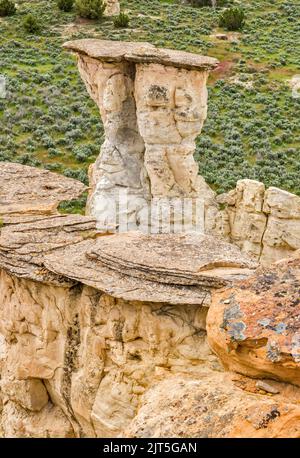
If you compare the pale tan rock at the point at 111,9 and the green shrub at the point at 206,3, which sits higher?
the green shrub at the point at 206,3

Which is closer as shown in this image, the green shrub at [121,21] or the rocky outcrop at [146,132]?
the rocky outcrop at [146,132]

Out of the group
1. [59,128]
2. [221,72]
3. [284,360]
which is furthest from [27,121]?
[284,360]

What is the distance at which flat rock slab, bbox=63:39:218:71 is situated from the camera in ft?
46.8

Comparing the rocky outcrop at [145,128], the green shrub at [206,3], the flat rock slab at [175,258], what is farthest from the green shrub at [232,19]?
the flat rock slab at [175,258]

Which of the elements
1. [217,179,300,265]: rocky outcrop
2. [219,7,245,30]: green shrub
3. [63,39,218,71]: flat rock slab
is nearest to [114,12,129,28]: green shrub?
[219,7,245,30]: green shrub

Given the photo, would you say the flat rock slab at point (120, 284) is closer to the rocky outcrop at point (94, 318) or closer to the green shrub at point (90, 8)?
the rocky outcrop at point (94, 318)

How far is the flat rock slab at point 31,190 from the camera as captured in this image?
Result: 10586 mm

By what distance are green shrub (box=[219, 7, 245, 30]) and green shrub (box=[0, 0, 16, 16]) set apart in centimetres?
1298

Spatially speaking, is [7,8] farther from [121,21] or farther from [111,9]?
[121,21]

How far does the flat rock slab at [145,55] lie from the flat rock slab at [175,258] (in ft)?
22.2

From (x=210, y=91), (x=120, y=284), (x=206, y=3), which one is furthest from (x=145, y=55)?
(x=206, y=3)

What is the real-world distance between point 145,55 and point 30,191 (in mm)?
4937

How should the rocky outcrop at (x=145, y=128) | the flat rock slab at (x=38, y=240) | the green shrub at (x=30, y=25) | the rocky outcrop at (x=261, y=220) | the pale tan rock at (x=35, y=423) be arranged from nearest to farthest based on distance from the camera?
the flat rock slab at (x=38, y=240) < the pale tan rock at (x=35, y=423) < the rocky outcrop at (x=145, y=128) < the rocky outcrop at (x=261, y=220) < the green shrub at (x=30, y=25)

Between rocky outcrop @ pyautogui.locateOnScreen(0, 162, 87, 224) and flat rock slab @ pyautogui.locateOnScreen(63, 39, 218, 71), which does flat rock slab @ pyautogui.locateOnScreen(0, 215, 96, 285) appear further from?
flat rock slab @ pyautogui.locateOnScreen(63, 39, 218, 71)
